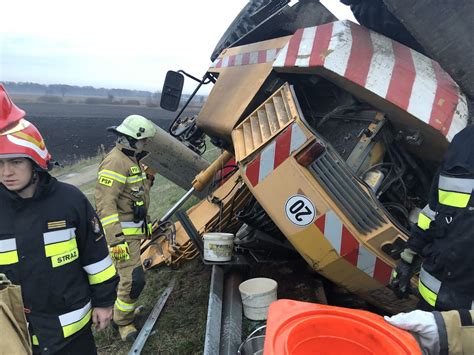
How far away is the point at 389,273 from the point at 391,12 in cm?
156

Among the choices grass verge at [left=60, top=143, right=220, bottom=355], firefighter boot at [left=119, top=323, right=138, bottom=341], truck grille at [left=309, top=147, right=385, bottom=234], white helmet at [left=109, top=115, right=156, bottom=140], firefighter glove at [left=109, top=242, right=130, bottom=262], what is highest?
white helmet at [left=109, top=115, right=156, bottom=140]

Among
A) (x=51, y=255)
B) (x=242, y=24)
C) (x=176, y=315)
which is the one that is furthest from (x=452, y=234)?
(x=242, y=24)

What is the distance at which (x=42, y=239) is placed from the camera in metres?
2.11

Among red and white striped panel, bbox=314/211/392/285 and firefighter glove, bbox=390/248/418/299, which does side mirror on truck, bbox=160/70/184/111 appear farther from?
firefighter glove, bbox=390/248/418/299

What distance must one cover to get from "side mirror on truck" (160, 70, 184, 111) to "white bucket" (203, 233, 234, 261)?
2.05 metres

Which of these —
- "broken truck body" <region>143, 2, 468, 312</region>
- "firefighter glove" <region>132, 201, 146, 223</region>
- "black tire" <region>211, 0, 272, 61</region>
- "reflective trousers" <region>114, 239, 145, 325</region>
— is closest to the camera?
"broken truck body" <region>143, 2, 468, 312</region>

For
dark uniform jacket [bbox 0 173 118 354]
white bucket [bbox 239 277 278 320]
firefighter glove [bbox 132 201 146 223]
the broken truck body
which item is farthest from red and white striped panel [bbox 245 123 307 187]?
firefighter glove [bbox 132 201 146 223]

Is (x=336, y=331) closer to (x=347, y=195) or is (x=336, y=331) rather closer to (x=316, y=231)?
(x=316, y=231)

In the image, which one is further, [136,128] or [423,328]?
[136,128]

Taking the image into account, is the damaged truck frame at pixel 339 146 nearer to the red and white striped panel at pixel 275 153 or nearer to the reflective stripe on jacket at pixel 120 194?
the red and white striped panel at pixel 275 153

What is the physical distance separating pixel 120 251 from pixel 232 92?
63.4 inches

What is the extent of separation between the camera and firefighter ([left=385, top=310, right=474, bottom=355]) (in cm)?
146

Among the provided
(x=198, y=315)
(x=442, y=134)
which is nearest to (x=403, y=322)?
(x=442, y=134)

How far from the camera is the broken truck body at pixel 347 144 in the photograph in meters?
2.43
